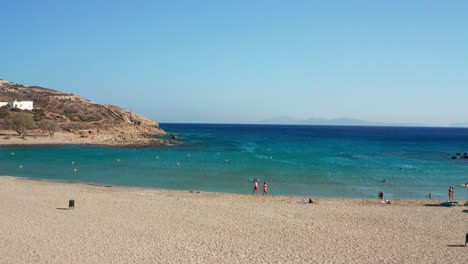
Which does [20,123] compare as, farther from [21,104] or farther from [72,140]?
[21,104]

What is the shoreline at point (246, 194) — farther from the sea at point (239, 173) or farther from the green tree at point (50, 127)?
the green tree at point (50, 127)

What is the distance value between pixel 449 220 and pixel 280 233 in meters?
9.07

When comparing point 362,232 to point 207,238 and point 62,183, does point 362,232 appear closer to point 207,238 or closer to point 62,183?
point 207,238

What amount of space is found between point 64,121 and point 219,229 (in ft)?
259

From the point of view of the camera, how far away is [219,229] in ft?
63.8

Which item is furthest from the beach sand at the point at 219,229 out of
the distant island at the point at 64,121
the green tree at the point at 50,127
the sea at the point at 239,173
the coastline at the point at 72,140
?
the green tree at the point at 50,127

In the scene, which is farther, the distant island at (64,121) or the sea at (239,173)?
the distant island at (64,121)

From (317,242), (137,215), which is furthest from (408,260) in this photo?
(137,215)

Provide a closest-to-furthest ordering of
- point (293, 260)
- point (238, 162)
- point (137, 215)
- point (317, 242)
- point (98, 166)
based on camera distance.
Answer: point (293, 260) → point (317, 242) → point (137, 215) → point (98, 166) → point (238, 162)

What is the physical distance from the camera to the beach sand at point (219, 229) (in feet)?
51.1

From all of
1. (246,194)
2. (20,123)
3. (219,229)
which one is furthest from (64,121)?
(219,229)

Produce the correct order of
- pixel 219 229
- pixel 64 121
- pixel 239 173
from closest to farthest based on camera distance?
pixel 219 229
pixel 239 173
pixel 64 121

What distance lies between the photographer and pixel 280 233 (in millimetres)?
19047

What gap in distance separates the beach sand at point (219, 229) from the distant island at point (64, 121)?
162ft
